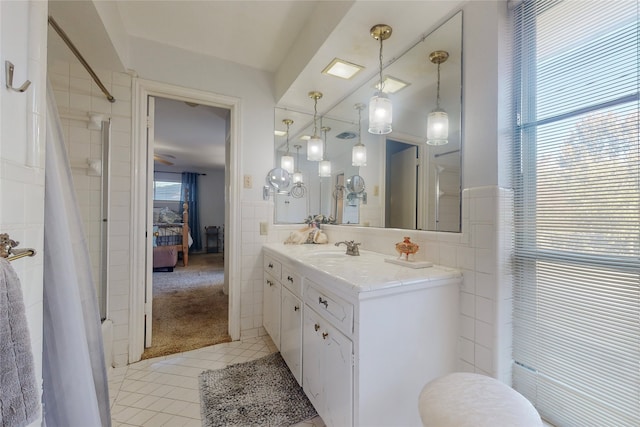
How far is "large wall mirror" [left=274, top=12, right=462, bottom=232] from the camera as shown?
136cm

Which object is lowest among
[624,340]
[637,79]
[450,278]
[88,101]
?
[624,340]

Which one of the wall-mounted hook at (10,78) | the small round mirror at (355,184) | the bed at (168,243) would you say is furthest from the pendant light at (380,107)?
the bed at (168,243)

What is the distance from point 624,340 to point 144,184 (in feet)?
9.04

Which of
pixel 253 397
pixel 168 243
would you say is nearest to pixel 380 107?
pixel 253 397

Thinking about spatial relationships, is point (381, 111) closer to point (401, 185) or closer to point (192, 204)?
point (401, 185)

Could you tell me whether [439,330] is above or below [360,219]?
below

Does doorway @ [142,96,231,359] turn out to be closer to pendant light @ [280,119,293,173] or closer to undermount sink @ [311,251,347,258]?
pendant light @ [280,119,293,173]

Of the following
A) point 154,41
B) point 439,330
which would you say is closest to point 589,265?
point 439,330

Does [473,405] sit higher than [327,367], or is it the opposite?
[473,405]

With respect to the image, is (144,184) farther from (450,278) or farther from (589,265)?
(589,265)

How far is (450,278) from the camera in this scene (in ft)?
3.92

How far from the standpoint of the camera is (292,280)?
5.34 ft

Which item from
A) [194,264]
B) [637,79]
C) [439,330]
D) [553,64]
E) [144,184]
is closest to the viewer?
[637,79]

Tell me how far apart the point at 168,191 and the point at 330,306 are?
766cm
